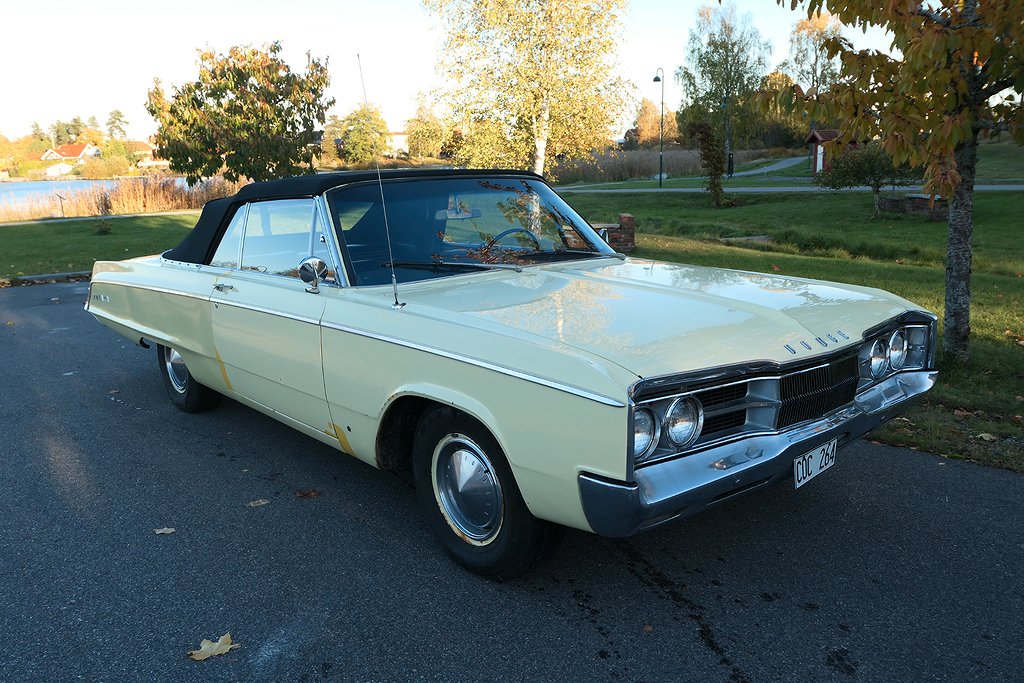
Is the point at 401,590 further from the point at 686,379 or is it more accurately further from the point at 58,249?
the point at 58,249

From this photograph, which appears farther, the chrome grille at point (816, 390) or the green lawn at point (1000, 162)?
A: the green lawn at point (1000, 162)

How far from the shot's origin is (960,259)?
19.2 ft

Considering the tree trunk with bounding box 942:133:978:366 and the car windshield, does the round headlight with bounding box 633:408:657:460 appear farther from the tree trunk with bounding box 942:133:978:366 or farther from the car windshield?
the tree trunk with bounding box 942:133:978:366

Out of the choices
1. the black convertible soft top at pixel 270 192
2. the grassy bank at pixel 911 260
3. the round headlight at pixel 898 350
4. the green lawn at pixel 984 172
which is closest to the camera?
the round headlight at pixel 898 350

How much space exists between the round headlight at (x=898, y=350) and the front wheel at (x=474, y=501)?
179 cm

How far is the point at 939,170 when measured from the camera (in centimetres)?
495

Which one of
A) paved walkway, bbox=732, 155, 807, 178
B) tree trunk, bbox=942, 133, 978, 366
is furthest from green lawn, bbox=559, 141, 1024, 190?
tree trunk, bbox=942, 133, 978, 366

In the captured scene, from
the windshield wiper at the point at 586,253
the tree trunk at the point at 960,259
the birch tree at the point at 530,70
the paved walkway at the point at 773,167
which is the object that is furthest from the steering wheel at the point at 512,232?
the paved walkway at the point at 773,167

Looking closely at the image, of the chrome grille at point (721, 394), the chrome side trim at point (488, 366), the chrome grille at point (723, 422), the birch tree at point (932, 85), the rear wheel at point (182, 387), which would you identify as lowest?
the rear wheel at point (182, 387)

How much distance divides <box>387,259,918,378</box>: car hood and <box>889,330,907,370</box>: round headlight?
5.5 inches

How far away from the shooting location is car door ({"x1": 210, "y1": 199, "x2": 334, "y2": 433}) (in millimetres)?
3807

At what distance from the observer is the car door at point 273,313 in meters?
3.81

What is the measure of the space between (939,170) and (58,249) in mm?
17377

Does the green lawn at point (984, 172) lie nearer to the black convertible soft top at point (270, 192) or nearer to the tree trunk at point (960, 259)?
the tree trunk at point (960, 259)
